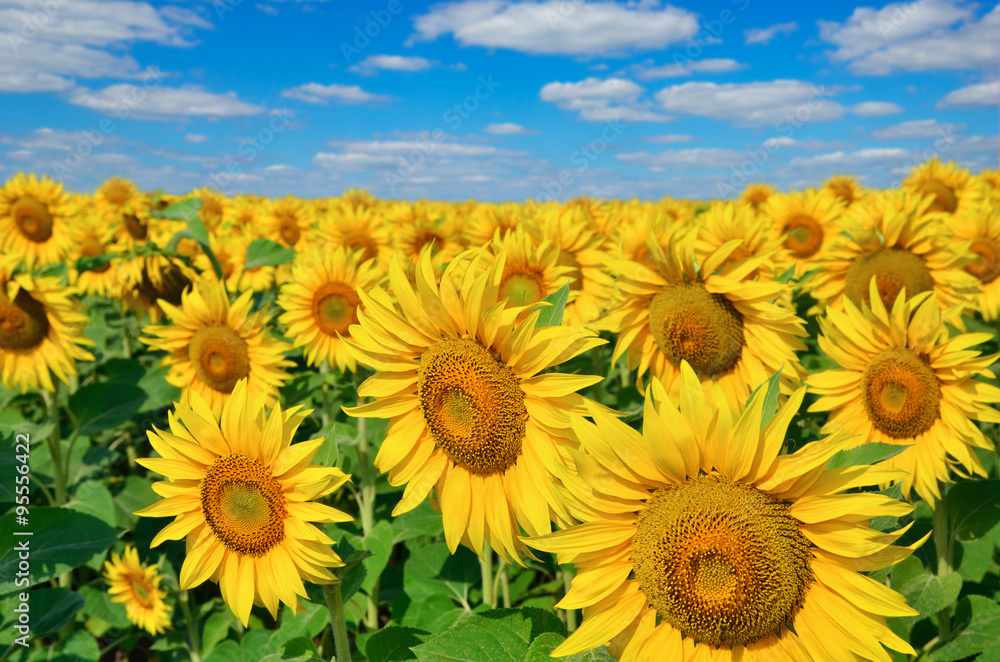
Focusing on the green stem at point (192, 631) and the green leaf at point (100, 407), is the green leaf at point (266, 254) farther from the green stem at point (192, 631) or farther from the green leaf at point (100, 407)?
the green stem at point (192, 631)

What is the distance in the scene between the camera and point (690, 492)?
1.63 m

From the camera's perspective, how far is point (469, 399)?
2088 millimetres

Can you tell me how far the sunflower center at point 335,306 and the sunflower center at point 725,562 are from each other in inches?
133

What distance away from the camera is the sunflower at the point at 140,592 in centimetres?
452

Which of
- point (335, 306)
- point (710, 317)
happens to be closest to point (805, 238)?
point (710, 317)

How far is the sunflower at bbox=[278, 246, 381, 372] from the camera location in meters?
4.62

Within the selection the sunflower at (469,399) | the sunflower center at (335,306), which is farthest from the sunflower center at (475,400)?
the sunflower center at (335,306)

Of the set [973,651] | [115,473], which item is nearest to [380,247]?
[115,473]

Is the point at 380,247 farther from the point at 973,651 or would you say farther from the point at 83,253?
the point at 973,651

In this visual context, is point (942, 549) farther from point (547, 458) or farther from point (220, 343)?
point (220, 343)

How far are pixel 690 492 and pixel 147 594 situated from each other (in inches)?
174

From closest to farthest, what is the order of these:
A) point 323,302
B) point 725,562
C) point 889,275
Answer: point 725,562 → point 889,275 → point 323,302

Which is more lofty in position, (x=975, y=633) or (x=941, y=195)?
(x=941, y=195)

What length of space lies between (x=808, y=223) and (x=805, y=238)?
18 cm
